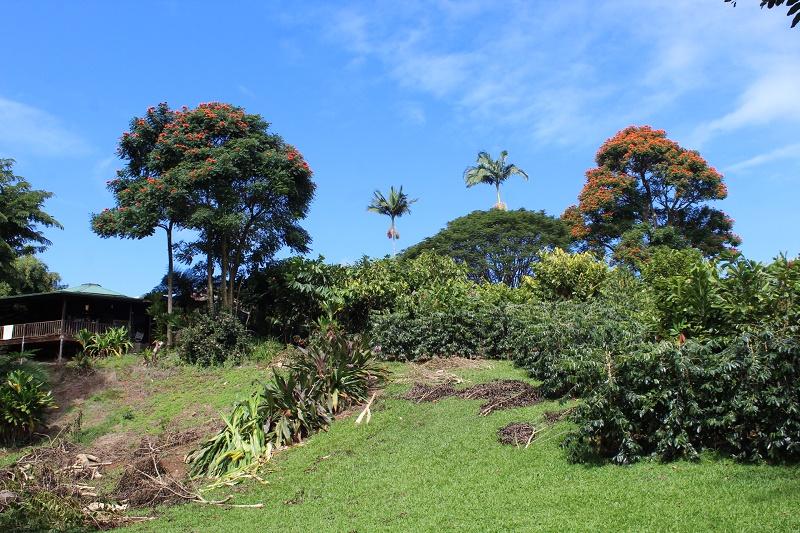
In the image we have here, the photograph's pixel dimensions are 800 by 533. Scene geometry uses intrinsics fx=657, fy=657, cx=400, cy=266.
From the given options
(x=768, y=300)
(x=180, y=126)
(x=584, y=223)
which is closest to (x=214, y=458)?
(x=768, y=300)

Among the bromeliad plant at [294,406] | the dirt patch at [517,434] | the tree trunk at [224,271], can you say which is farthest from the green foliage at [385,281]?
the dirt patch at [517,434]

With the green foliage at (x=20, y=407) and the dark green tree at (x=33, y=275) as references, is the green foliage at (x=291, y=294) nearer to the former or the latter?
the green foliage at (x=20, y=407)

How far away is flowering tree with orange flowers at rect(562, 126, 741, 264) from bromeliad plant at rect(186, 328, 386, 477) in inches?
790

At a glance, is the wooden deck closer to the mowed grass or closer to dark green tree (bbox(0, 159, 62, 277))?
dark green tree (bbox(0, 159, 62, 277))

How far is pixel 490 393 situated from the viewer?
1229 cm

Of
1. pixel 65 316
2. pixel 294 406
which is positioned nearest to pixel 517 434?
pixel 294 406

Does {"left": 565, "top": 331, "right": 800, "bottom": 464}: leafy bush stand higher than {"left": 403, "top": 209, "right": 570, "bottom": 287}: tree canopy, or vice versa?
{"left": 403, "top": 209, "right": 570, "bottom": 287}: tree canopy

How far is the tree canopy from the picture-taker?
124 ft

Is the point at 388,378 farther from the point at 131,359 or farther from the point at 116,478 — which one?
the point at 131,359

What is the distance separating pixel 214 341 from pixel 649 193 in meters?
22.4

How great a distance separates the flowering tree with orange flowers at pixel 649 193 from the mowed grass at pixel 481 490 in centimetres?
2284

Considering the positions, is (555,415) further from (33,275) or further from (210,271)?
(33,275)

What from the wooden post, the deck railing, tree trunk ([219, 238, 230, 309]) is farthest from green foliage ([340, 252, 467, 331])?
the wooden post

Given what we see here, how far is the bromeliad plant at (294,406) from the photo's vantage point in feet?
37.3
